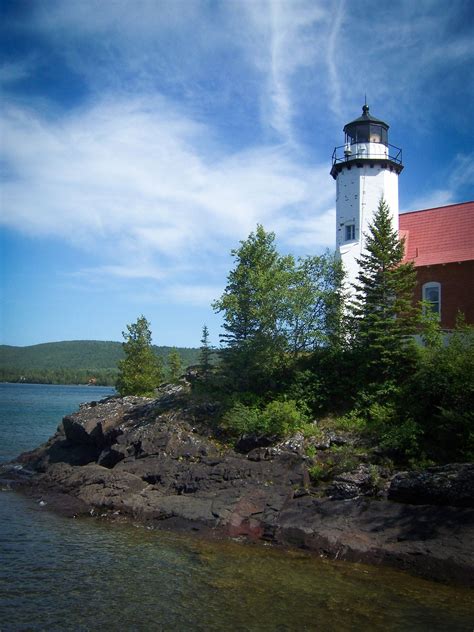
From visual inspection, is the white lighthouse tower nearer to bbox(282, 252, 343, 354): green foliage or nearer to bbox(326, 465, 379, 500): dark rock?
bbox(282, 252, 343, 354): green foliage

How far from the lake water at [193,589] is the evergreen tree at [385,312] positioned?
1037 centimetres

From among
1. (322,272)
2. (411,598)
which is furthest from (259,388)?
(411,598)

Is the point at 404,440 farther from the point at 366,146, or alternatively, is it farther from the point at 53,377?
the point at 53,377

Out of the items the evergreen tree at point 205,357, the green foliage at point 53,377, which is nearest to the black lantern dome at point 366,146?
the evergreen tree at point 205,357

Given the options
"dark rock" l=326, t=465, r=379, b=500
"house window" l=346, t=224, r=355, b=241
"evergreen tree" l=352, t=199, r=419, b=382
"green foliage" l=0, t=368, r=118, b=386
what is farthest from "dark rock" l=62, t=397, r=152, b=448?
"green foliage" l=0, t=368, r=118, b=386

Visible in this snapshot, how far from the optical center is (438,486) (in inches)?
582

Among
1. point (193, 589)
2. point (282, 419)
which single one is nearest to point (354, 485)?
point (282, 419)

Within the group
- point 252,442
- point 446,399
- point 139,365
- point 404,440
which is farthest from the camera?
point 139,365

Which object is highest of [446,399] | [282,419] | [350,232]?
[350,232]

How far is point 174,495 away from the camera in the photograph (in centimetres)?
1828

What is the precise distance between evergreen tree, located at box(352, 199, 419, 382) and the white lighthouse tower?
6074 mm

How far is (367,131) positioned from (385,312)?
14.6 meters

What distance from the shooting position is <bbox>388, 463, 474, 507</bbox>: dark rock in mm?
14325

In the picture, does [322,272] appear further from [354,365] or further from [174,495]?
[174,495]
